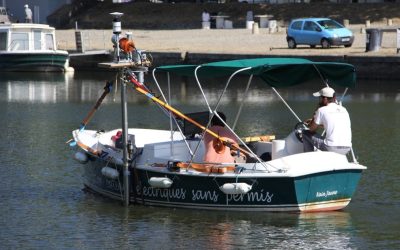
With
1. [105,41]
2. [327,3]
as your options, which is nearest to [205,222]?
[105,41]

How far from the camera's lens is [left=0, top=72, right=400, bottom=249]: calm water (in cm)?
1717

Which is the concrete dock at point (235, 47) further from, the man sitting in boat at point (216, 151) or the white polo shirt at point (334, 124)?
the man sitting in boat at point (216, 151)

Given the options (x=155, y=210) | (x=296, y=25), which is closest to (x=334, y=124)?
(x=155, y=210)

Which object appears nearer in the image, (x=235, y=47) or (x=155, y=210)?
(x=155, y=210)

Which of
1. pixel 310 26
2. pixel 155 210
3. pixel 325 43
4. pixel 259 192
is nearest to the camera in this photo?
pixel 259 192

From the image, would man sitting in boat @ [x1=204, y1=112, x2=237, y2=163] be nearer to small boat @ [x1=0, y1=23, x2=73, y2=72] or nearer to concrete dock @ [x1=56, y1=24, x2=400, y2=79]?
concrete dock @ [x1=56, y1=24, x2=400, y2=79]

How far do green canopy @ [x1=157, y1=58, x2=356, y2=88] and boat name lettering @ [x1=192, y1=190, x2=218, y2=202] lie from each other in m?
1.99

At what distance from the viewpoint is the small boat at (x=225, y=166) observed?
1764cm

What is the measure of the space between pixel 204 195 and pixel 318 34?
3149 cm

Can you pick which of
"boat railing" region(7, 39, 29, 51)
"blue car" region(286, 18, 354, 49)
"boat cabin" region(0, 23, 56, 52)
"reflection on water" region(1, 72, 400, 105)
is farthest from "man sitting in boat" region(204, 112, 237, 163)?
"boat railing" region(7, 39, 29, 51)

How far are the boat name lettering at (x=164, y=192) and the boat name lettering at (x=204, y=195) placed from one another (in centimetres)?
19

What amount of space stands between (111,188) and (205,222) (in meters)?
2.40

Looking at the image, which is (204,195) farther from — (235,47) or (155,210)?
(235,47)

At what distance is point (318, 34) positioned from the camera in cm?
4897
